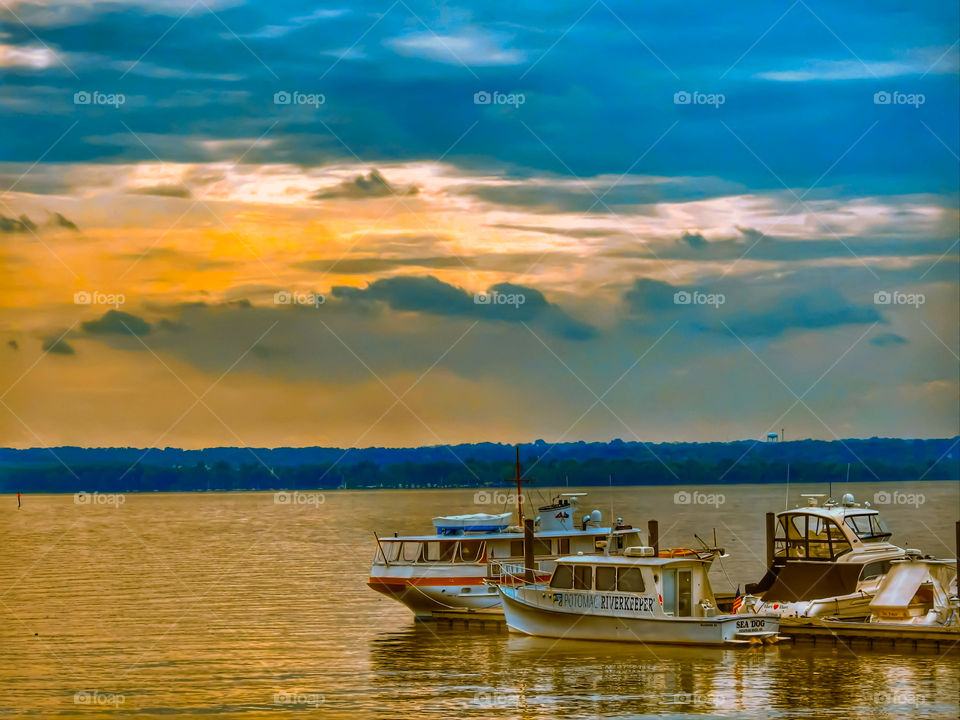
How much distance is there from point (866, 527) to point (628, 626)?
948 cm

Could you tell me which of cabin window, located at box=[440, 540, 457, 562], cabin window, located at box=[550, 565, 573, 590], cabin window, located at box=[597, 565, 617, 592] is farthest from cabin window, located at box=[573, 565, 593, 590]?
cabin window, located at box=[440, 540, 457, 562]

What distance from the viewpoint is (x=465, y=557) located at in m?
49.6

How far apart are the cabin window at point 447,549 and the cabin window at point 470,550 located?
296mm

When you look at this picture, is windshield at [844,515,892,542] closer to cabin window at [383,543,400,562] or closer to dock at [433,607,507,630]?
dock at [433,607,507,630]

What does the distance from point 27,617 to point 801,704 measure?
3663cm

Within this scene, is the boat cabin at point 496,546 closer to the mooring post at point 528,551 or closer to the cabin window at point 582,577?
the mooring post at point 528,551

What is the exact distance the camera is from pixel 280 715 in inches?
1282

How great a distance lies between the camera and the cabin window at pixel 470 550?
49.6 meters

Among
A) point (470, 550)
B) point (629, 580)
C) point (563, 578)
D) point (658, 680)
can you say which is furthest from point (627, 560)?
point (470, 550)

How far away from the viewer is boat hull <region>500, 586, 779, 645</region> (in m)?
39.6

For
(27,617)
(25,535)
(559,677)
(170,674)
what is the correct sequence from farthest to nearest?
(25,535) → (27,617) → (170,674) → (559,677)

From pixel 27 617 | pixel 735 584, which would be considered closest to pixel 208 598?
pixel 27 617

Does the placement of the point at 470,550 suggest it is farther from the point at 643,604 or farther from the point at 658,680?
the point at 658,680

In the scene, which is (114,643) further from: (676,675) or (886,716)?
(886,716)
